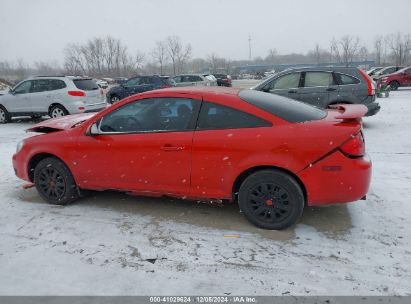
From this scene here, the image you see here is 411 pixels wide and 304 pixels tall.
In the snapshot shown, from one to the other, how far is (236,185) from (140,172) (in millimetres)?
1149

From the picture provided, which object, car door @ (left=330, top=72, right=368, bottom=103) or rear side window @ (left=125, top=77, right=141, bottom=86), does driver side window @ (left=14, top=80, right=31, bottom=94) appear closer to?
rear side window @ (left=125, top=77, right=141, bottom=86)

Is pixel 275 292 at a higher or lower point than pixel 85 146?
lower

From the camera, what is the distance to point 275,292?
8.93ft

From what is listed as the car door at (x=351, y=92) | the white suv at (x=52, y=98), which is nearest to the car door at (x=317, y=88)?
the car door at (x=351, y=92)

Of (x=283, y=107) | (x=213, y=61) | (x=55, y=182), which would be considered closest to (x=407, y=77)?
(x=283, y=107)

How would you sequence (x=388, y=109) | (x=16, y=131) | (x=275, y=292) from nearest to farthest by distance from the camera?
(x=275, y=292) < (x=16, y=131) < (x=388, y=109)

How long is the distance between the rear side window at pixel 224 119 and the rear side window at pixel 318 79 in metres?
5.63

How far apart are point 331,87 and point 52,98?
29.6ft

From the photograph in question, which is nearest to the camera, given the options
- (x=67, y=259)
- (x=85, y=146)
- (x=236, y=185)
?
(x=67, y=259)

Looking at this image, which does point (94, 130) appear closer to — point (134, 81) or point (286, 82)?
point (286, 82)

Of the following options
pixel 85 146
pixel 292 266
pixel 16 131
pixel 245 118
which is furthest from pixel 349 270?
pixel 16 131

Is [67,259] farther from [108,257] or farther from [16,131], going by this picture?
[16,131]

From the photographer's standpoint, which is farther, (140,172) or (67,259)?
(140,172)

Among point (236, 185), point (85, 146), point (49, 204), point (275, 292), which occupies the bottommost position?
point (275, 292)
